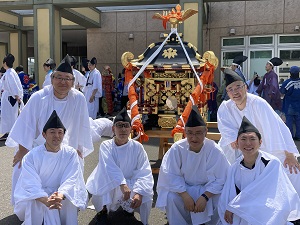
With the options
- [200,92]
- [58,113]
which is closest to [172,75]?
[200,92]

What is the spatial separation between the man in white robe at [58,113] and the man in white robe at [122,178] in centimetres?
33

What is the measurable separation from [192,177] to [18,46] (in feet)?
48.0

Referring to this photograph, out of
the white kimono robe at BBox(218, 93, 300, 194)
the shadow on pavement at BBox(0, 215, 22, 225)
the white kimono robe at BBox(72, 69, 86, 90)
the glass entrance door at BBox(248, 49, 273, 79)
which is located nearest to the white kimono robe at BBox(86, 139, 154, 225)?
the shadow on pavement at BBox(0, 215, 22, 225)

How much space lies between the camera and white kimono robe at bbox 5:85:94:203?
12.2 ft

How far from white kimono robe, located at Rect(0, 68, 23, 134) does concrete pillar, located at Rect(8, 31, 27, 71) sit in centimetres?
865

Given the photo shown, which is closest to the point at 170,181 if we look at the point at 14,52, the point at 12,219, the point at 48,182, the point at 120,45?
the point at 48,182

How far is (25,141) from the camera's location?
370cm

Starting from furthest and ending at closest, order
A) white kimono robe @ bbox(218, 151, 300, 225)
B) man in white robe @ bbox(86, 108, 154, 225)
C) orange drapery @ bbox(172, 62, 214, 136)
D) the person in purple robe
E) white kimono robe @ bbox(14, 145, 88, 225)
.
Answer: the person in purple robe, orange drapery @ bbox(172, 62, 214, 136), man in white robe @ bbox(86, 108, 154, 225), white kimono robe @ bbox(14, 145, 88, 225), white kimono robe @ bbox(218, 151, 300, 225)

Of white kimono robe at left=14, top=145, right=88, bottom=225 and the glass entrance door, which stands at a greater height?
the glass entrance door

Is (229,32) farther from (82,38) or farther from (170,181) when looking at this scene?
(170,181)

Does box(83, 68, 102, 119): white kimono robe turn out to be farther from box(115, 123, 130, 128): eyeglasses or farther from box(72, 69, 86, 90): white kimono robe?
box(115, 123, 130, 128): eyeglasses

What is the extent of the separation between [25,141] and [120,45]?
457 inches

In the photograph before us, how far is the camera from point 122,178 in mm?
3654

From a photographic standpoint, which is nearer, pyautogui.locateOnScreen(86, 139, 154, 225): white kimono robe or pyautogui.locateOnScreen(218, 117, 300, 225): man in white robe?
pyautogui.locateOnScreen(218, 117, 300, 225): man in white robe
